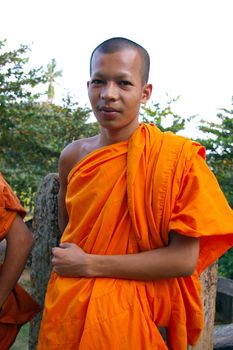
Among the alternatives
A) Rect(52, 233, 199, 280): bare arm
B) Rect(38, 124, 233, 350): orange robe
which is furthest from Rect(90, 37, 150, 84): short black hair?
Rect(52, 233, 199, 280): bare arm

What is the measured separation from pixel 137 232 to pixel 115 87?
0.58m

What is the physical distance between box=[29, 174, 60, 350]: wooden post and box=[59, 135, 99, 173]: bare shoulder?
0.43 m

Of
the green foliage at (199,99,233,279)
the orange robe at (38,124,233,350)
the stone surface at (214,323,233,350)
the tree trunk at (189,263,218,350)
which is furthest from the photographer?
the green foliage at (199,99,233,279)

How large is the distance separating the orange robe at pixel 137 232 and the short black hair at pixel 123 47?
252 mm

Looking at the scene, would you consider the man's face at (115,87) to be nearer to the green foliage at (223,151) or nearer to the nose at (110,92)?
the nose at (110,92)

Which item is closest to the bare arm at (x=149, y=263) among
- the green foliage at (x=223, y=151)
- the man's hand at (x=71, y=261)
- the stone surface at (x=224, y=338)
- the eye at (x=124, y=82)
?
the man's hand at (x=71, y=261)

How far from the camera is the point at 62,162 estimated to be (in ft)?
7.37

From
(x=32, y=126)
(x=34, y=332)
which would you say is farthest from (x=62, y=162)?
(x=32, y=126)

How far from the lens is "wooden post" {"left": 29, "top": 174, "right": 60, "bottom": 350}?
8.60ft

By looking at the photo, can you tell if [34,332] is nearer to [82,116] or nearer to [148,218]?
[148,218]

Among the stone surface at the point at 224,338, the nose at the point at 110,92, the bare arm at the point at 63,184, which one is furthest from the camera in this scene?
the stone surface at the point at 224,338

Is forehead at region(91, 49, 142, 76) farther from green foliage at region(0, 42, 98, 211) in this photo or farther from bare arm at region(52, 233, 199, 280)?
green foliage at region(0, 42, 98, 211)

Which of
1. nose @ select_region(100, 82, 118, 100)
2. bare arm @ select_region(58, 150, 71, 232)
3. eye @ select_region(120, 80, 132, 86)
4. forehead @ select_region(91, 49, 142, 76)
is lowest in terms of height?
bare arm @ select_region(58, 150, 71, 232)

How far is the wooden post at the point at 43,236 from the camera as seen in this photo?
8.60ft
